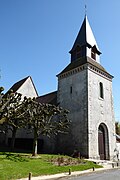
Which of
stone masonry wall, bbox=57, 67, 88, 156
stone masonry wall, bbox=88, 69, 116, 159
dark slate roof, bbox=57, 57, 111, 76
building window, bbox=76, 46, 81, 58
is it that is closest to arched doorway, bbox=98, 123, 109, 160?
stone masonry wall, bbox=88, 69, 116, 159

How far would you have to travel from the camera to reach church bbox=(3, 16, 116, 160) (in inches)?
739

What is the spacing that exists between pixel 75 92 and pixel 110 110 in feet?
16.0

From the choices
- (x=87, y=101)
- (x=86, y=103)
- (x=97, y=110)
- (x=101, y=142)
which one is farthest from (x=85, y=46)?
(x=101, y=142)

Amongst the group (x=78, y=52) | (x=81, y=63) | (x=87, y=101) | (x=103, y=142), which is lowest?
(x=103, y=142)

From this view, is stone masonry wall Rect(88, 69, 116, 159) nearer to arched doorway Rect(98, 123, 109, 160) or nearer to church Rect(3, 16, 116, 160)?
church Rect(3, 16, 116, 160)

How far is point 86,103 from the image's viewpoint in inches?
758

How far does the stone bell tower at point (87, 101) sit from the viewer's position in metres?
18.7

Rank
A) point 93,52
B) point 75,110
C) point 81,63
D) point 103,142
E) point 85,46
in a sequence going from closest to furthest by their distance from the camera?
point 75,110 < point 103,142 < point 81,63 < point 85,46 < point 93,52

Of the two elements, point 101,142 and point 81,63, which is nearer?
point 101,142

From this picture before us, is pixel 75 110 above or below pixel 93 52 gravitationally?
below

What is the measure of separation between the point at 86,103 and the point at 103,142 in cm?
501

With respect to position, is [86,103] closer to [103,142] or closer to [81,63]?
[81,63]

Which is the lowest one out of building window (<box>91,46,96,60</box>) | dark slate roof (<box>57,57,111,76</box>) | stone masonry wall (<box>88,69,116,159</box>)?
stone masonry wall (<box>88,69,116,159</box>)

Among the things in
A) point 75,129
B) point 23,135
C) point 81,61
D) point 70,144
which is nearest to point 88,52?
point 81,61
